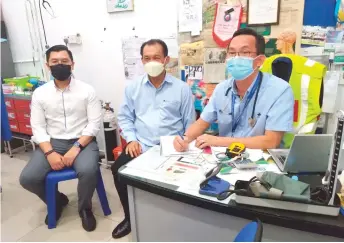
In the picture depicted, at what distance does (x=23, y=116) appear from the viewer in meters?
3.26

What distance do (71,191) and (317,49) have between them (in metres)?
2.51

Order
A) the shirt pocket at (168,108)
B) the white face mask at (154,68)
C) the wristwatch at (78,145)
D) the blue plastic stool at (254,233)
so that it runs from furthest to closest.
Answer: the wristwatch at (78,145) < the shirt pocket at (168,108) < the white face mask at (154,68) < the blue plastic stool at (254,233)

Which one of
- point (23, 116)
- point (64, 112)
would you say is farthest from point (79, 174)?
point (23, 116)

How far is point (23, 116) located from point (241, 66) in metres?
2.88

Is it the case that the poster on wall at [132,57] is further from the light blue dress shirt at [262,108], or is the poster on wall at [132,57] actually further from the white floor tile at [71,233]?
the white floor tile at [71,233]

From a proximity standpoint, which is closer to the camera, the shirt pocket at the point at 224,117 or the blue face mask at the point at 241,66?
the blue face mask at the point at 241,66

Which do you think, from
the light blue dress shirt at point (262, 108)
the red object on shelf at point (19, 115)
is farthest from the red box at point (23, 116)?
the light blue dress shirt at point (262, 108)

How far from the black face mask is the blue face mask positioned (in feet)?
4.29

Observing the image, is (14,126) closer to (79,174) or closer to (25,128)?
(25,128)

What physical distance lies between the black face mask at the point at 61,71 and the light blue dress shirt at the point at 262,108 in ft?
3.96

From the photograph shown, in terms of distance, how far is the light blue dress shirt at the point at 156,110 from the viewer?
199cm

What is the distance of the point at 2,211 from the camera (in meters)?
2.27

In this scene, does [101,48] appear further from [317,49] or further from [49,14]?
[317,49]

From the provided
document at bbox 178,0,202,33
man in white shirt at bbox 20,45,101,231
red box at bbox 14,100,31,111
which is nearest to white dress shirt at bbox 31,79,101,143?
man in white shirt at bbox 20,45,101,231
